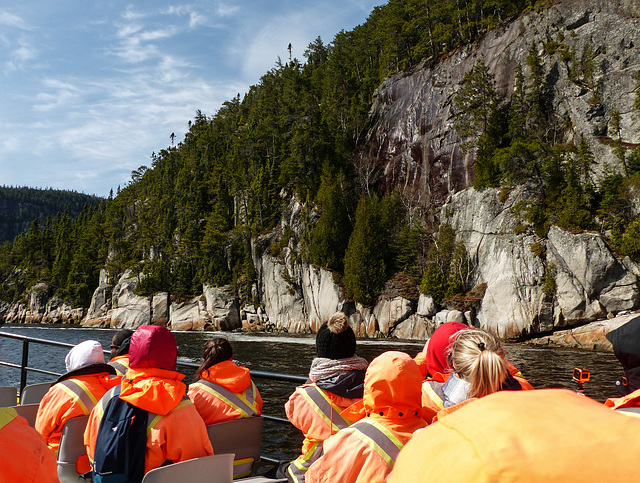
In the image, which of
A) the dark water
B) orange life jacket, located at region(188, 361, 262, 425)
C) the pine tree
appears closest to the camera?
orange life jacket, located at region(188, 361, 262, 425)

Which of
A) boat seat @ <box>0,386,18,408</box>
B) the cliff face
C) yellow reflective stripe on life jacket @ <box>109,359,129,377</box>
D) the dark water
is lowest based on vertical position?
the dark water

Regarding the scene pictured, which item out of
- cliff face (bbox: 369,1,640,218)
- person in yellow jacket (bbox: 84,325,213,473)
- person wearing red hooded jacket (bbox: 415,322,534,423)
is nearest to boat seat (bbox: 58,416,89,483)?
person in yellow jacket (bbox: 84,325,213,473)

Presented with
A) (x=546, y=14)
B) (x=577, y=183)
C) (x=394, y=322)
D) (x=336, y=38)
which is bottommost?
(x=394, y=322)

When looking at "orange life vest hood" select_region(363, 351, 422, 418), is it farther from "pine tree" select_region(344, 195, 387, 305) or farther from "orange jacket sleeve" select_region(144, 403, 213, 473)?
"pine tree" select_region(344, 195, 387, 305)

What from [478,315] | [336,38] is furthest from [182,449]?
[336,38]

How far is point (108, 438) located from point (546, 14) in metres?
49.1

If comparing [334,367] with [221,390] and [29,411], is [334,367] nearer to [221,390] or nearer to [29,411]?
[221,390]

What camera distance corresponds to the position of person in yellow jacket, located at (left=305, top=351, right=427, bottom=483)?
244cm

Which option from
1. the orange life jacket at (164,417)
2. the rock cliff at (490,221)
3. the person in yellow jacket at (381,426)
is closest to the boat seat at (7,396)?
the orange life jacket at (164,417)

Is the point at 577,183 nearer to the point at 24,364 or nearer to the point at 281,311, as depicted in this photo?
the point at 281,311

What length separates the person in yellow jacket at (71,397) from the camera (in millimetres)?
3734

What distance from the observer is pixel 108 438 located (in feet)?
10.1

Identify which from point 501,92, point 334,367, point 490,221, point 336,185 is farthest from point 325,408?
point 336,185

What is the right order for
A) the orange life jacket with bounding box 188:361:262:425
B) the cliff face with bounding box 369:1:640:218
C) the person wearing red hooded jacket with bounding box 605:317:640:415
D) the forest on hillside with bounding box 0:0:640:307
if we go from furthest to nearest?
the forest on hillside with bounding box 0:0:640:307 < the cliff face with bounding box 369:1:640:218 < the orange life jacket with bounding box 188:361:262:425 < the person wearing red hooded jacket with bounding box 605:317:640:415
